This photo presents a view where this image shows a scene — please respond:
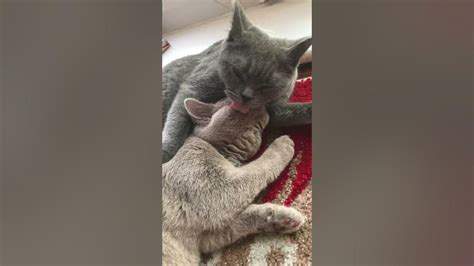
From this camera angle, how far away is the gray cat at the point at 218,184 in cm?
88

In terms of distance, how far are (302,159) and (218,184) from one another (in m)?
0.21

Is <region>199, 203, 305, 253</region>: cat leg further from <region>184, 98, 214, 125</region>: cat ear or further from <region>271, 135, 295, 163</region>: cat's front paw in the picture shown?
<region>184, 98, 214, 125</region>: cat ear

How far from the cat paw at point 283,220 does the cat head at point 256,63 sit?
26 cm

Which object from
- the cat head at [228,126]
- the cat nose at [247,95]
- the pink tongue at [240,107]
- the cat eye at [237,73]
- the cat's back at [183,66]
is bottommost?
the cat head at [228,126]

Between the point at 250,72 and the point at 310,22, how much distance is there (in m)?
0.19

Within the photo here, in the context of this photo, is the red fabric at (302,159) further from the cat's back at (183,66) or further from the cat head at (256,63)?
the cat's back at (183,66)

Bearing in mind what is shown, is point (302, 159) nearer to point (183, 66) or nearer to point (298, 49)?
point (298, 49)

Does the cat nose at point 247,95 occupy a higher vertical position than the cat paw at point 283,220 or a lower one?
higher

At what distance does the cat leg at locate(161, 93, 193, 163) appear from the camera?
0.92 m

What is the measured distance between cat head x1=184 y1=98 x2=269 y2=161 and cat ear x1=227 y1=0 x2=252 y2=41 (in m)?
0.16

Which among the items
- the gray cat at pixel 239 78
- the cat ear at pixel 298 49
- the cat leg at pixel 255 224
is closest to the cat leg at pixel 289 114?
the gray cat at pixel 239 78
